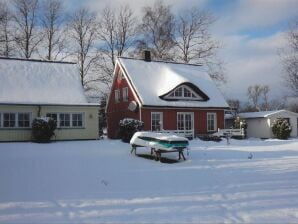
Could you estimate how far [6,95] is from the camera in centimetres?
2184

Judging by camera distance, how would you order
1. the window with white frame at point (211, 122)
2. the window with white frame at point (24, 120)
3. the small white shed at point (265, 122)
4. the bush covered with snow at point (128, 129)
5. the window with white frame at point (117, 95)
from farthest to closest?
the small white shed at point (265, 122) → the window with white frame at point (117, 95) → the window with white frame at point (211, 122) → the bush covered with snow at point (128, 129) → the window with white frame at point (24, 120)

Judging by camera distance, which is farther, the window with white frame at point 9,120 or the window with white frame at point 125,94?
the window with white frame at point 125,94

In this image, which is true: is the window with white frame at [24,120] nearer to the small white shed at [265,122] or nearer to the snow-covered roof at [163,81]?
the snow-covered roof at [163,81]

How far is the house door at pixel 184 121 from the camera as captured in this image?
2798 centimetres

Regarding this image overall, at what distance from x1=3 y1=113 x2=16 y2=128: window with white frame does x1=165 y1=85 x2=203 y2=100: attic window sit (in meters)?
10.8

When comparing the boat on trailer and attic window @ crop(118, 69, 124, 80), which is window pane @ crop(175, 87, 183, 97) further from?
the boat on trailer

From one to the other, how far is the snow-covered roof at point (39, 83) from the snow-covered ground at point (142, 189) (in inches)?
282

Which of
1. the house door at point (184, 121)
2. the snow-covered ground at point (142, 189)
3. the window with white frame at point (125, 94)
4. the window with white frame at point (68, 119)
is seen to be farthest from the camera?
the window with white frame at point (125, 94)

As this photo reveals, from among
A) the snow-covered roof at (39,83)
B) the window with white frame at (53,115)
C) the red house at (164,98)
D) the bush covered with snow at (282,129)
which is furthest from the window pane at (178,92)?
the window with white frame at (53,115)

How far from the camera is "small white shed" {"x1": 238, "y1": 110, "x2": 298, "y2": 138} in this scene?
3372 cm

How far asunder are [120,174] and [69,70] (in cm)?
1573

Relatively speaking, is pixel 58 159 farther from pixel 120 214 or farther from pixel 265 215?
pixel 265 215

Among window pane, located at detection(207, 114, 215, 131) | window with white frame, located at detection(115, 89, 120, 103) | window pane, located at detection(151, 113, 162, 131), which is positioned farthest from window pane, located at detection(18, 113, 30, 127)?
window pane, located at detection(207, 114, 215, 131)

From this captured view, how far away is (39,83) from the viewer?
23750 millimetres
